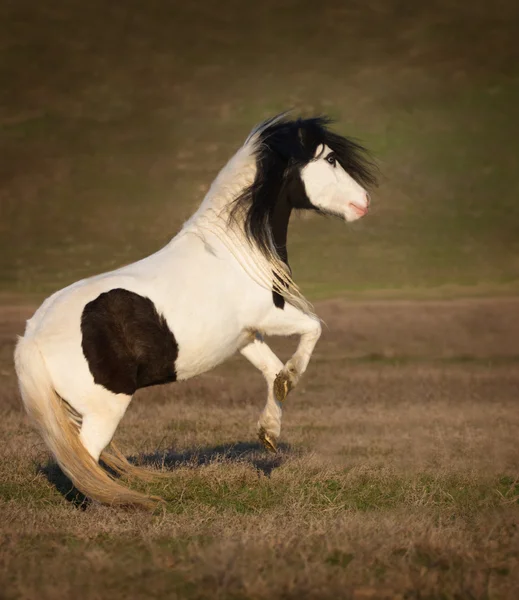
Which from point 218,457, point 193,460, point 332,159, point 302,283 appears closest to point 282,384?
point 218,457

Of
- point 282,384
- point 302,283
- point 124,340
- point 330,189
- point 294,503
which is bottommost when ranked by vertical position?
point 302,283

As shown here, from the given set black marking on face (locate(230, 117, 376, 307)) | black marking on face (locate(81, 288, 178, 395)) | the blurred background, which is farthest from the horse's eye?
the blurred background

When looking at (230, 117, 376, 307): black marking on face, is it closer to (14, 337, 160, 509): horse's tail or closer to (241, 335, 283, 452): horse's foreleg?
(241, 335, 283, 452): horse's foreleg

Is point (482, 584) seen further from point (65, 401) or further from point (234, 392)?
point (234, 392)

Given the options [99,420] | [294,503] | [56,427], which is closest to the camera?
[56,427]

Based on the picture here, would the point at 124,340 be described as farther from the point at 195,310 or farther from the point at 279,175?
the point at 279,175

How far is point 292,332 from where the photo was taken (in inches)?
302

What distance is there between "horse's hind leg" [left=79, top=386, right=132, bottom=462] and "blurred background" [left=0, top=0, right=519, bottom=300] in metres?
21.4

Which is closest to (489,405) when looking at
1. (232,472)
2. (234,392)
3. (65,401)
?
(234,392)

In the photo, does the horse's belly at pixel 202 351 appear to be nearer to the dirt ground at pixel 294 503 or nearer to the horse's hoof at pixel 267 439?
the horse's hoof at pixel 267 439

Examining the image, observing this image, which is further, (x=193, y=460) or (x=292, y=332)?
(x=193, y=460)

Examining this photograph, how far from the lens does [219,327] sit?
7082 mm

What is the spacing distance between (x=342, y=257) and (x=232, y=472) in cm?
2666

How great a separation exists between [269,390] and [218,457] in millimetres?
870
